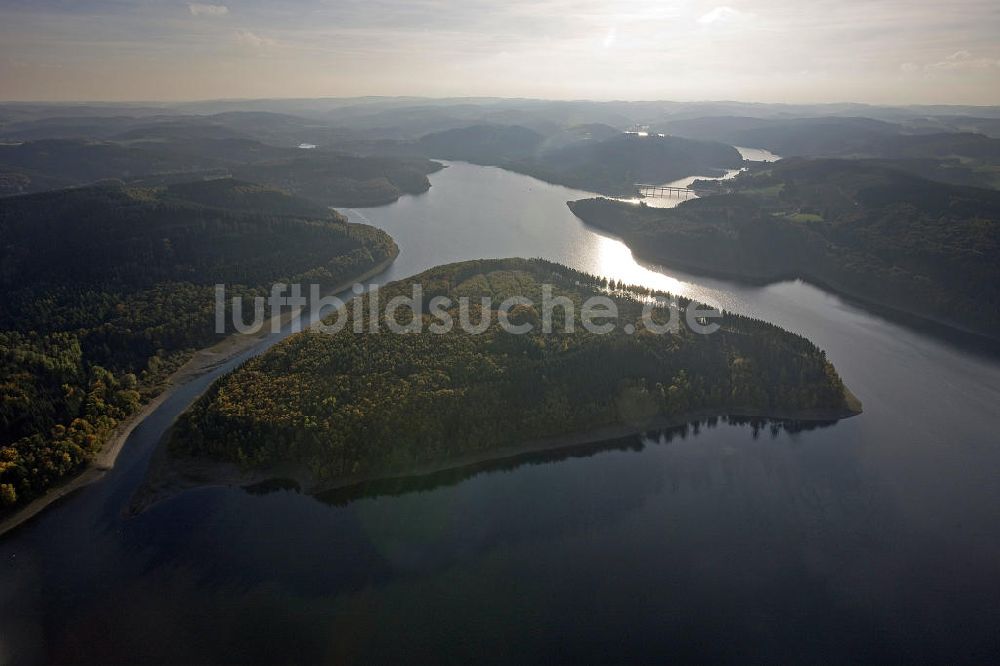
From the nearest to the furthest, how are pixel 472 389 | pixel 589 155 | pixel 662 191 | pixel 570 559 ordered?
pixel 570 559, pixel 472 389, pixel 662 191, pixel 589 155

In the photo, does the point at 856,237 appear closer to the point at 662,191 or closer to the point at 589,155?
the point at 662,191

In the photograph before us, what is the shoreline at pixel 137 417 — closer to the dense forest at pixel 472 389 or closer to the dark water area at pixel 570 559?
the dark water area at pixel 570 559

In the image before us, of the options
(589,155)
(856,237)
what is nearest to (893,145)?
(589,155)

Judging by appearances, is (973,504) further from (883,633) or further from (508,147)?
(508,147)

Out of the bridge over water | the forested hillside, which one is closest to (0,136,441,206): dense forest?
the forested hillside

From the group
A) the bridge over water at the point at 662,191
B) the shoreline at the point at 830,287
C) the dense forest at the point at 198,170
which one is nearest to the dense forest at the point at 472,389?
the shoreline at the point at 830,287

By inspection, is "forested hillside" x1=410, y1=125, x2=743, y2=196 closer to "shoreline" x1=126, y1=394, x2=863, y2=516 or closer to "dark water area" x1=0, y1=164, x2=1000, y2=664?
"shoreline" x1=126, y1=394, x2=863, y2=516

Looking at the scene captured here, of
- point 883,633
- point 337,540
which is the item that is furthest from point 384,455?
point 883,633
